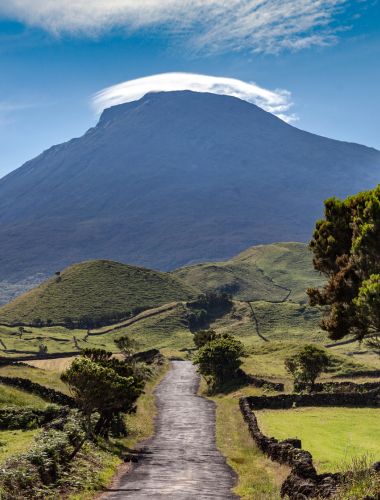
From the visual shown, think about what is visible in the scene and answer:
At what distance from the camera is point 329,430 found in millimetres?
44594

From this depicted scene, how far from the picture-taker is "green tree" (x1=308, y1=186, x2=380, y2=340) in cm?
3372

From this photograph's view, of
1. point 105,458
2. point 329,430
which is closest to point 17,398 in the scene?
point 105,458

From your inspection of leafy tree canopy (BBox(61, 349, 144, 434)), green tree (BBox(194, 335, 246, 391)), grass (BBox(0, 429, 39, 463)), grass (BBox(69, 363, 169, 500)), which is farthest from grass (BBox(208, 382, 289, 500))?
green tree (BBox(194, 335, 246, 391))

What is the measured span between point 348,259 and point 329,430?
14.5 m

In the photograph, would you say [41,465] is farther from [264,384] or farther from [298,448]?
[264,384]

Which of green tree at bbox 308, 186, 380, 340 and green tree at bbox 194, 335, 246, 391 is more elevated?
green tree at bbox 308, 186, 380, 340

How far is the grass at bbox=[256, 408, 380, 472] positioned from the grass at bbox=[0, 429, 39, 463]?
642 inches

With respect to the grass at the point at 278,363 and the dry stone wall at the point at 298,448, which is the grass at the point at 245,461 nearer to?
the dry stone wall at the point at 298,448

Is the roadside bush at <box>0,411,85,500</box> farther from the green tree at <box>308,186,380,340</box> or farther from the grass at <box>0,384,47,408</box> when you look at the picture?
the green tree at <box>308,186,380,340</box>

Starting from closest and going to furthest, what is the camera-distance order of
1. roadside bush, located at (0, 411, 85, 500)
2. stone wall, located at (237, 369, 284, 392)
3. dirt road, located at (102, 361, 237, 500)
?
roadside bush, located at (0, 411, 85, 500)
dirt road, located at (102, 361, 237, 500)
stone wall, located at (237, 369, 284, 392)

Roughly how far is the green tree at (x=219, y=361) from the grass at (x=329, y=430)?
20276mm

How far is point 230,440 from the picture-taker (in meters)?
45.4

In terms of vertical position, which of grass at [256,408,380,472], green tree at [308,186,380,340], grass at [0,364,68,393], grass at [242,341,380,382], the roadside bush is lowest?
grass at [242,341,380,382]

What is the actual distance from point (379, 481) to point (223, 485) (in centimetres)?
1447
